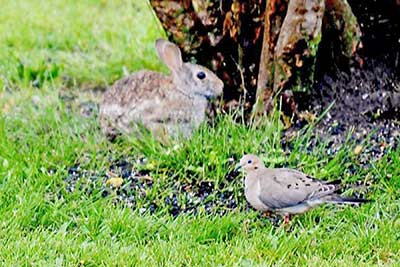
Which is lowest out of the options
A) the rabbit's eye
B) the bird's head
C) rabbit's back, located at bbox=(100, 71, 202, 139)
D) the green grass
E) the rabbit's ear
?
the green grass

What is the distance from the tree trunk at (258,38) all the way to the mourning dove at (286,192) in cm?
98

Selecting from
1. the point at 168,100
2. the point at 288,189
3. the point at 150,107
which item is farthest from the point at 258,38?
the point at 288,189

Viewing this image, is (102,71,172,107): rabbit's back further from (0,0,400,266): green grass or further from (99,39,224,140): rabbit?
(0,0,400,266): green grass

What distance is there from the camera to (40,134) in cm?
618

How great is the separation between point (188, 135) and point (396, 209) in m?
1.38

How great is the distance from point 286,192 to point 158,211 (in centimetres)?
75

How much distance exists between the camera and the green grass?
465 cm

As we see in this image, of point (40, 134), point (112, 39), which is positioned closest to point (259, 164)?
point (40, 134)

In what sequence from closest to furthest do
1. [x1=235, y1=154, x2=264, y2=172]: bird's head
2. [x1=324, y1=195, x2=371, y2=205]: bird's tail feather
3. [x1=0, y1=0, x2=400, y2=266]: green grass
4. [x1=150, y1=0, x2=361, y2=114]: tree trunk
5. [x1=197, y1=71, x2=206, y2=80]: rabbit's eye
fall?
[x1=0, y1=0, x2=400, y2=266]: green grass
[x1=324, y1=195, x2=371, y2=205]: bird's tail feather
[x1=235, y1=154, x2=264, y2=172]: bird's head
[x1=150, y1=0, x2=361, y2=114]: tree trunk
[x1=197, y1=71, x2=206, y2=80]: rabbit's eye

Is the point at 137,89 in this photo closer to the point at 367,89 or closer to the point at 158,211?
the point at 158,211

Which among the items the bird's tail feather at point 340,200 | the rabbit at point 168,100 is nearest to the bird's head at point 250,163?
the bird's tail feather at point 340,200

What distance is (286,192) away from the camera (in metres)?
4.87

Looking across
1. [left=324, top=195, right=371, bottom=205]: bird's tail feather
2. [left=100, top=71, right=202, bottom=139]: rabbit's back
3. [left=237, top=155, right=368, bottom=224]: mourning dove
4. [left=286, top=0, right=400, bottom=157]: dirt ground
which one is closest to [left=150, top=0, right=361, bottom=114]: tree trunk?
[left=286, top=0, right=400, bottom=157]: dirt ground

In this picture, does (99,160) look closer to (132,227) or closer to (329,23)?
(132,227)
